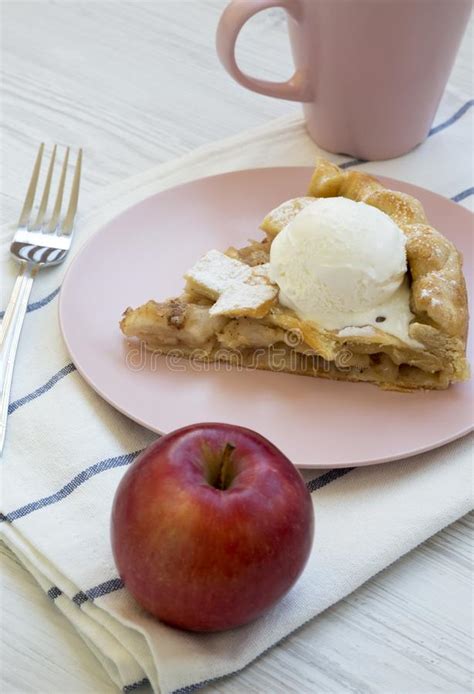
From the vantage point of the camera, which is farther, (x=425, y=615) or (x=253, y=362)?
(x=253, y=362)

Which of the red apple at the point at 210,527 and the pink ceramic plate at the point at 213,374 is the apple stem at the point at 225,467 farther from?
the pink ceramic plate at the point at 213,374

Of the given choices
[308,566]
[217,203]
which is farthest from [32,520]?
[217,203]

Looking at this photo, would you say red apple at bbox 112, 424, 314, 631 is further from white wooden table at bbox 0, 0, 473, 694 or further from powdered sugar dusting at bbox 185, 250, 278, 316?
powdered sugar dusting at bbox 185, 250, 278, 316

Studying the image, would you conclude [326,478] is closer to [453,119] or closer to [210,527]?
[210,527]

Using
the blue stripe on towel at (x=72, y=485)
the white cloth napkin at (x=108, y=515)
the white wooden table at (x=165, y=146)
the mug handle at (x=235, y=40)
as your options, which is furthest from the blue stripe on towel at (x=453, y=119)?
the blue stripe on towel at (x=72, y=485)

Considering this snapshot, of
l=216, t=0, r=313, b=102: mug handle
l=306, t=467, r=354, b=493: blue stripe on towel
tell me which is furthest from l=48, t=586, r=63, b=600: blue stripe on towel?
l=216, t=0, r=313, b=102: mug handle

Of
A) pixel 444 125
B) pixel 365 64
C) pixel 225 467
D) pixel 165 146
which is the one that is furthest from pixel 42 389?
pixel 444 125

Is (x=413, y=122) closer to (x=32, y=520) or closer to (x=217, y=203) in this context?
(x=217, y=203)

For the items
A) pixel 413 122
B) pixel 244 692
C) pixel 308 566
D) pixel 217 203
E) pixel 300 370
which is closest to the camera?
pixel 244 692
